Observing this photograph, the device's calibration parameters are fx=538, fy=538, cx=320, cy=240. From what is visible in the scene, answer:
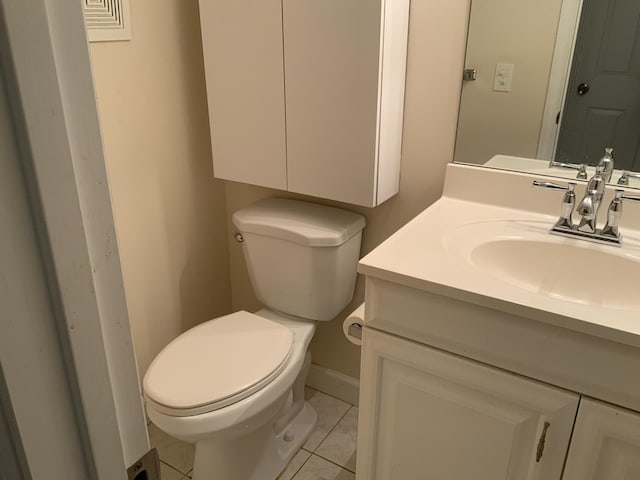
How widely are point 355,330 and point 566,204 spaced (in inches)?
22.6

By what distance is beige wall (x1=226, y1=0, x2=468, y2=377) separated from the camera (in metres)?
1.41

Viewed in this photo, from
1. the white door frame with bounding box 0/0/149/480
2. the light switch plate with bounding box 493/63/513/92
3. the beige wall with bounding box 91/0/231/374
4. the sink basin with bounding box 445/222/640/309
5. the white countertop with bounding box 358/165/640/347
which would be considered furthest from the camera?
the beige wall with bounding box 91/0/231/374

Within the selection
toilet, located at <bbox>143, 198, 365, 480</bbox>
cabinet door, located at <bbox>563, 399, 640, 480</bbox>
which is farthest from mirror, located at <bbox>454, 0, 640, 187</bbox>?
cabinet door, located at <bbox>563, 399, 640, 480</bbox>

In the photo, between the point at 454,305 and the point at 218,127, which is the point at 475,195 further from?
the point at 218,127

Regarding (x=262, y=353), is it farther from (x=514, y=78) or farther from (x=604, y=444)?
(x=514, y=78)

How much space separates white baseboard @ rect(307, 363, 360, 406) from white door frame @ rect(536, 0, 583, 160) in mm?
1039

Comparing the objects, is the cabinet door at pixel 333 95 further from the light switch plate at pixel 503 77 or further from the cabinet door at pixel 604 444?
the cabinet door at pixel 604 444

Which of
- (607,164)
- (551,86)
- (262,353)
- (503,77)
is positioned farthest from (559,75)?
(262,353)

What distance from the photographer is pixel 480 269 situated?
1.19 meters

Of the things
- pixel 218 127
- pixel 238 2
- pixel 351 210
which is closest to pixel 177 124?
pixel 218 127

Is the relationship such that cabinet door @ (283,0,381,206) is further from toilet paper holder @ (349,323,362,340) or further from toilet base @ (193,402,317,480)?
toilet base @ (193,402,317,480)

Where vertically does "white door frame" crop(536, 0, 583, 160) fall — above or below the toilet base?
above

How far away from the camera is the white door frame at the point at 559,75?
4.21 feet

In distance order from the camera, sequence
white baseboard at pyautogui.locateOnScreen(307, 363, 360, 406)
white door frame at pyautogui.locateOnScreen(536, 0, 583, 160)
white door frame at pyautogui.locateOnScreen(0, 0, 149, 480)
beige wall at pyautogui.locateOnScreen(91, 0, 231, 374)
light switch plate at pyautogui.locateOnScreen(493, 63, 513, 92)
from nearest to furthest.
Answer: white door frame at pyautogui.locateOnScreen(0, 0, 149, 480) → white door frame at pyautogui.locateOnScreen(536, 0, 583, 160) → light switch plate at pyautogui.locateOnScreen(493, 63, 513, 92) → beige wall at pyautogui.locateOnScreen(91, 0, 231, 374) → white baseboard at pyautogui.locateOnScreen(307, 363, 360, 406)
